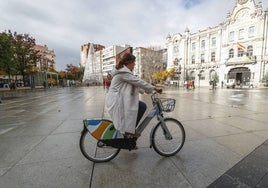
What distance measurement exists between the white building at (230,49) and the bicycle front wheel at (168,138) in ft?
137

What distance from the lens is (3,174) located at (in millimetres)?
2602

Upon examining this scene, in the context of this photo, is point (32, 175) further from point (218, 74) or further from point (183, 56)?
point (183, 56)

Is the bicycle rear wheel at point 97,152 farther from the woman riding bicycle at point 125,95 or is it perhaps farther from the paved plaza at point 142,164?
the woman riding bicycle at point 125,95

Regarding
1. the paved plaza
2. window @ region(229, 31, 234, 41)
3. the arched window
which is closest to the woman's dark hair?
the paved plaza

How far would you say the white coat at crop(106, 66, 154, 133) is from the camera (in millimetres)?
2619

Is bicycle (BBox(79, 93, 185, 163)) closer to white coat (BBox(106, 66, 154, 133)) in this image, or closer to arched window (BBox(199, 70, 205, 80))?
white coat (BBox(106, 66, 154, 133))

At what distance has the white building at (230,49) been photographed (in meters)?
36.0

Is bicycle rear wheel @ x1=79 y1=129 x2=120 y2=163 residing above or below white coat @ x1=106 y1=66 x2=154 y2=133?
below

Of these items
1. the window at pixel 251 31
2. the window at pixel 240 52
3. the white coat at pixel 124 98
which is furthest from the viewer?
the window at pixel 240 52

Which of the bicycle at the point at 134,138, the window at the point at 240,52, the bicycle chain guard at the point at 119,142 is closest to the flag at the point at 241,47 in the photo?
the window at the point at 240,52

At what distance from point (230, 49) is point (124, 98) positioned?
46566 mm

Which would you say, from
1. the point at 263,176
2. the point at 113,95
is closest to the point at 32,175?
the point at 113,95

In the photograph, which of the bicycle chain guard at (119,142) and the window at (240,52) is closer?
the bicycle chain guard at (119,142)

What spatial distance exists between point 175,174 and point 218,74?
4665cm
